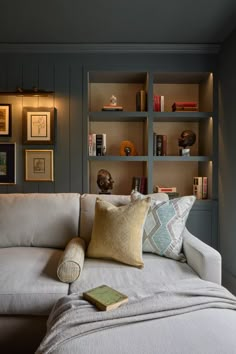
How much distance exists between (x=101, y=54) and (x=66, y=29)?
18.8 inches

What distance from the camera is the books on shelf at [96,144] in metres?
3.02

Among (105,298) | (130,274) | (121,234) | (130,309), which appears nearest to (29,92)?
(121,234)

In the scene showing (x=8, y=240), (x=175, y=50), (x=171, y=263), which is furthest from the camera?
(x=175, y=50)

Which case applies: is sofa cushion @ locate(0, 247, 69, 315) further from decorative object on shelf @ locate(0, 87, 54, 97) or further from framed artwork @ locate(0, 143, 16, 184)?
decorative object on shelf @ locate(0, 87, 54, 97)

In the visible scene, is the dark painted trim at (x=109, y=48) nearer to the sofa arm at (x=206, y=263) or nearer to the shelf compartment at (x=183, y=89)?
the shelf compartment at (x=183, y=89)

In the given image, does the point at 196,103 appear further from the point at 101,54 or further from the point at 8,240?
the point at 8,240

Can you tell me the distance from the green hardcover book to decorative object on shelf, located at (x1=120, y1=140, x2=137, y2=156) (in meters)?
1.99

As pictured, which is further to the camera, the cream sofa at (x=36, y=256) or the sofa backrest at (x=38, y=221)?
the sofa backrest at (x=38, y=221)

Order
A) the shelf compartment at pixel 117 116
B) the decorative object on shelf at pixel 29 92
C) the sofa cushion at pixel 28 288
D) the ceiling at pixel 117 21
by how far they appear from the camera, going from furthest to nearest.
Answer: the shelf compartment at pixel 117 116 → the decorative object on shelf at pixel 29 92 → the ceiling at pixel 117 21 → the sofa cushion at pixel 28 288

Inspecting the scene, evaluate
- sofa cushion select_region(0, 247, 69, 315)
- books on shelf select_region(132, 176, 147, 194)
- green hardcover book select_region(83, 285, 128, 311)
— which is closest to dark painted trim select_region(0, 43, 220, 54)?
books on shelf select_region(132, 176, 147, 194)

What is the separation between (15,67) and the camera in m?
2.99

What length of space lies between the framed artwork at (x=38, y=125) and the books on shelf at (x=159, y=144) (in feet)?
3.83

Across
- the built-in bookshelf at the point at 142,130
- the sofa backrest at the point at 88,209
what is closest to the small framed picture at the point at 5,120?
the built-in bookshelf at the point at 142,130

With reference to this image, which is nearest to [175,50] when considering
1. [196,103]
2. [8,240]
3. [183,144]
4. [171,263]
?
[196,103]
